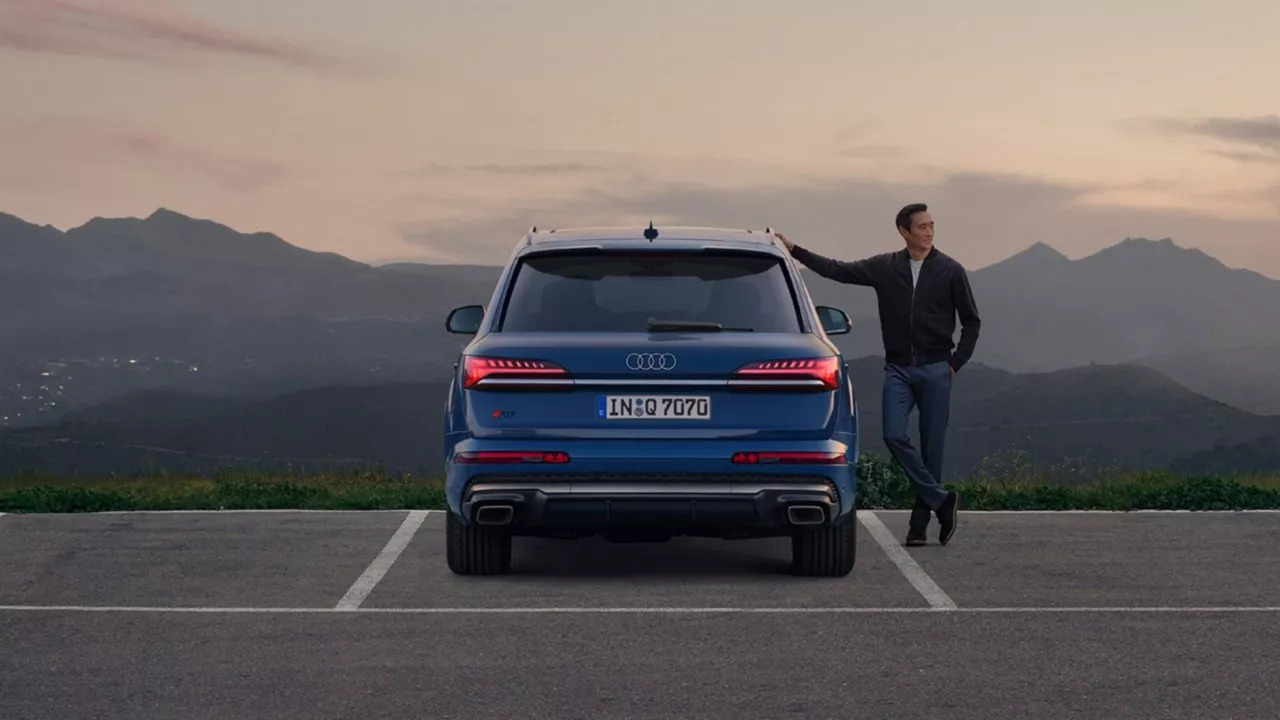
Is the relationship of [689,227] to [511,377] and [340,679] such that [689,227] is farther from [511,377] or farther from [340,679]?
[340,679]

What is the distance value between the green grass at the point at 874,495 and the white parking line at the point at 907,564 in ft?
2.34

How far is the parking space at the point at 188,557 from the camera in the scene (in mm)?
9594

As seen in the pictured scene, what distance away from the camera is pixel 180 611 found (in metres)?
9.03

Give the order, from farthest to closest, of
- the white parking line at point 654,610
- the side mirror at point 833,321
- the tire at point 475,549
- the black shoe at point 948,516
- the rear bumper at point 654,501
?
the black shoe at point 948,516, the side mirror at point 833,321, the tire at point 475,549, the rear bumper at point 654,501, the white parking line at point 654,610

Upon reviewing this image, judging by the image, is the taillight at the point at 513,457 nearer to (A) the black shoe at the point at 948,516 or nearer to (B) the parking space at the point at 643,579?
(B) the parking space at the point at 643,579

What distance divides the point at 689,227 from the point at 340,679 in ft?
12.8

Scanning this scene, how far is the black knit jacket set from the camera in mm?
11125

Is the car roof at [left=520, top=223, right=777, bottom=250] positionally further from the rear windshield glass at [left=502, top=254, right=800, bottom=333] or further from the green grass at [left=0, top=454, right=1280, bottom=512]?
the green grass at [left=0, top=454, right=1280, bottom=512]

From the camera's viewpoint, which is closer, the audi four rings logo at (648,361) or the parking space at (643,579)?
the audi four rings logo at (648,361)

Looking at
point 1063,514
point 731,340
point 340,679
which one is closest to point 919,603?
point 731,340

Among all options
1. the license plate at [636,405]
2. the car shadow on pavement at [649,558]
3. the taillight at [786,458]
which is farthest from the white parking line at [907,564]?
the license plate at [636,405]

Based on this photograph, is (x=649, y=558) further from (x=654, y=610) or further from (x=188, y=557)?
(x=188, y=557)

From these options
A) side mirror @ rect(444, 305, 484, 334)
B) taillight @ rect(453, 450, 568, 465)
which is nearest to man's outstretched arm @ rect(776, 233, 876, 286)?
side mirror @ rect(444, 305, 484, 334)

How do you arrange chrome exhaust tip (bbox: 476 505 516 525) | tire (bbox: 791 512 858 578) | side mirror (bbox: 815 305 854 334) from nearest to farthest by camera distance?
chrome exhaust tip (bbox: 476 505 516 525) → tire (bbox: 791 512 858 578) → side mirror (bbox: 815 305 854 334)
